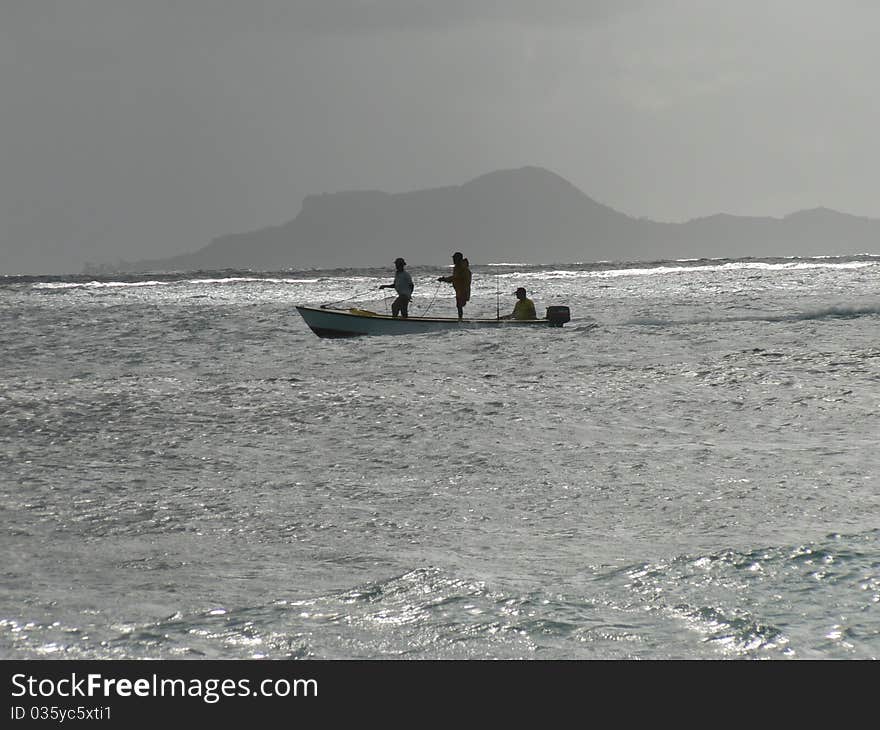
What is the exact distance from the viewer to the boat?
28203 mm

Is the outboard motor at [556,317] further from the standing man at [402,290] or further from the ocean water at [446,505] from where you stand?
the ocean water at [446,505]

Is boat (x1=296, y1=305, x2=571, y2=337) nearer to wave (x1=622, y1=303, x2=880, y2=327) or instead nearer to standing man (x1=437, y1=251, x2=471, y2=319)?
standing man (x1=437, y1=251, x2=471, y2=319)

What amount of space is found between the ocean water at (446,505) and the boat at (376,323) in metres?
4.12

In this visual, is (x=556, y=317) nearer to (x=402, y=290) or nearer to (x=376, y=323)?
(x=402, y=290)

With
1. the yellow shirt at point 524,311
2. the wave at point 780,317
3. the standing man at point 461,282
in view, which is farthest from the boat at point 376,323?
the wave at point 780,317

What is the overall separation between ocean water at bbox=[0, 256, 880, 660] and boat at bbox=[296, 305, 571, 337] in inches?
162

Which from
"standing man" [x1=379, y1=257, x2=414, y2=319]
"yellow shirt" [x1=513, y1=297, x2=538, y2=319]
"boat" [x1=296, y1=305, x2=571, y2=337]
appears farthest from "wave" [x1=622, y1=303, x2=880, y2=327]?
"standing man" [x1=379, y1=257, x2=414, y2=319]

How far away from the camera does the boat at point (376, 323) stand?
28203 millimetres

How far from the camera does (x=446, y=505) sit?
10.7 m

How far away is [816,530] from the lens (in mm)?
9383

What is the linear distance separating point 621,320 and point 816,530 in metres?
26.1

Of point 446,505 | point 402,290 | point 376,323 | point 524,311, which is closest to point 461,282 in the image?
point 402,290

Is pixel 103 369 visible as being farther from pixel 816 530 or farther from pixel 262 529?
pixel 816 530
